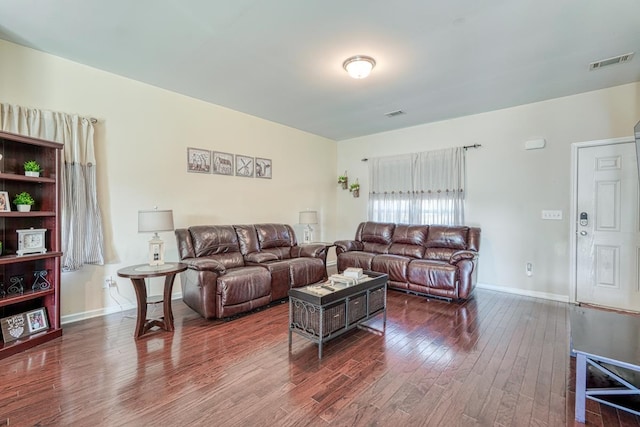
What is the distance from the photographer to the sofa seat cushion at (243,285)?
308 centimetres

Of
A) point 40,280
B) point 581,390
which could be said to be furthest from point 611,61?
point 40,280

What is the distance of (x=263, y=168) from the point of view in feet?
16.5

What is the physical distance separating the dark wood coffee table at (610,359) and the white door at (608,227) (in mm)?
1784

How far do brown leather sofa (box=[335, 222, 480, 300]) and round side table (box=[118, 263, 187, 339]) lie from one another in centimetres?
272

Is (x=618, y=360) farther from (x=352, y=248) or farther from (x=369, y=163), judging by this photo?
(x=369, y=163)

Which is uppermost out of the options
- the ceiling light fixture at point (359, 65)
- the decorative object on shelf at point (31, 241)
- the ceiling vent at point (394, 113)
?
the ceiling vent at point (394, 113)

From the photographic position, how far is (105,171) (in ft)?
10.9

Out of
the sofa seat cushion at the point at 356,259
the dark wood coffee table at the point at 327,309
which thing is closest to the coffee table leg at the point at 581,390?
the dark wood coffee table at the point at 327,309

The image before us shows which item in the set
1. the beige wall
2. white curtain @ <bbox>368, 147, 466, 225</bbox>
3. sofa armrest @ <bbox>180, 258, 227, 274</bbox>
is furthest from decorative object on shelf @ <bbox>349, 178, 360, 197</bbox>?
sofa armrest @ <bbox>180, 258, 227, 274</bbox>

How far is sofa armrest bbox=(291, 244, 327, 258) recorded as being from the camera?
4344mm

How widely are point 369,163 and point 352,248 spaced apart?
6.32 ft

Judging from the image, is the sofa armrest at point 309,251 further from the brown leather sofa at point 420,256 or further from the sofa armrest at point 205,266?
the sofa armrest at point 205,266

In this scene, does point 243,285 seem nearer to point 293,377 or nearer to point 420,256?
point 293,377

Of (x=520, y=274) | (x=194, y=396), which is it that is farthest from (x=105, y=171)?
(x=520, y=274)
